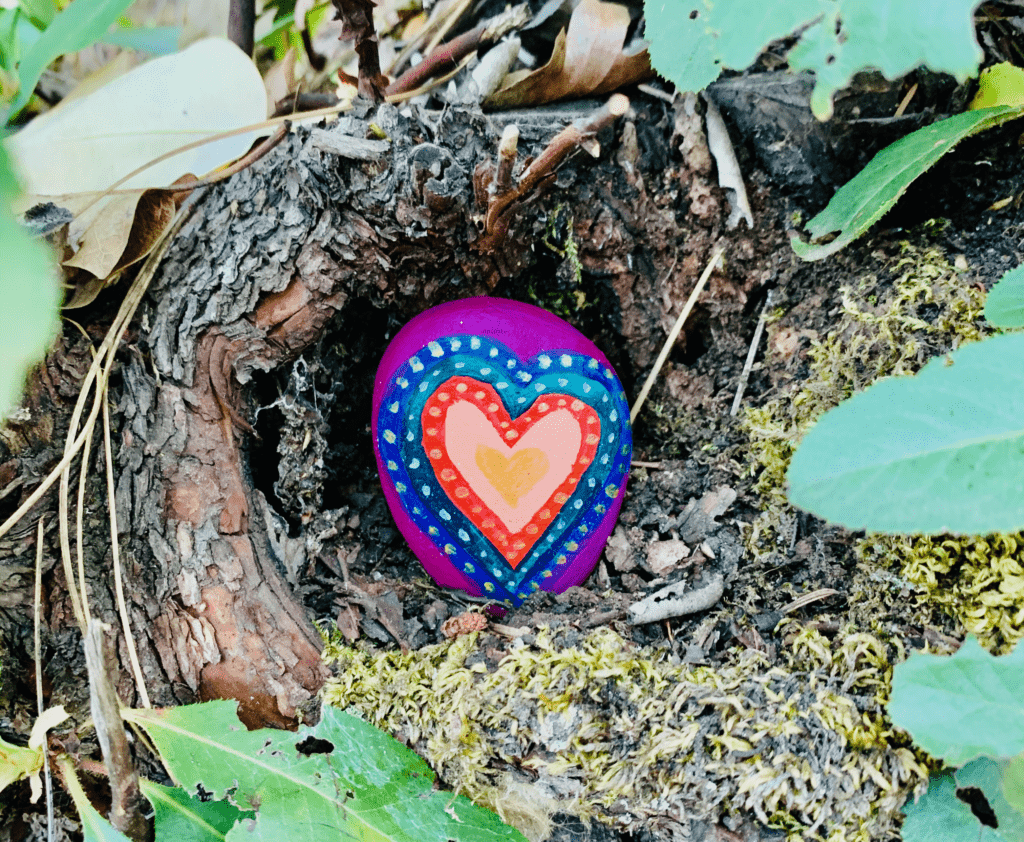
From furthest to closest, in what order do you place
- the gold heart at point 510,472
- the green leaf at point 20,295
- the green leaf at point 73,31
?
the gold heart at point 510,472, the green leaf at point 73,31, the green leaf at point 20,295

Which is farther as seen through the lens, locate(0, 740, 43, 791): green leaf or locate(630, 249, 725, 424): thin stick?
A: locate(630, 249, 725, 424): thin stick

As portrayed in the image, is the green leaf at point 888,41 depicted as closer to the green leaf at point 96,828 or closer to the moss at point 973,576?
the moss at point 973,576

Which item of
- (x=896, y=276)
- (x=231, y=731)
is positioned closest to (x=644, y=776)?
(x=231, y=731)

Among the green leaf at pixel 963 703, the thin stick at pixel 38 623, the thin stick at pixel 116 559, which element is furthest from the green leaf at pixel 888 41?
the thin stick at pixel 38 623

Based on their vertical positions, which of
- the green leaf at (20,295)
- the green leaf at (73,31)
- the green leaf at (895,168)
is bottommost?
the green leaf at (895,168)

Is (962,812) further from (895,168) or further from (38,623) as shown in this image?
(38,623)

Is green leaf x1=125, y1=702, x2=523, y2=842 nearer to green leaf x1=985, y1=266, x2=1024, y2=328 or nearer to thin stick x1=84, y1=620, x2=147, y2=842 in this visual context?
thin stick x1=84, y1=620, x2=147, y2=842

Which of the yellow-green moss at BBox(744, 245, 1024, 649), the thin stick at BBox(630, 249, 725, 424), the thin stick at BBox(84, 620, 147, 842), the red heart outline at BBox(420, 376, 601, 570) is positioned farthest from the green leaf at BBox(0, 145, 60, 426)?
the thin stick at BBox(630, 249, 725, 424)
